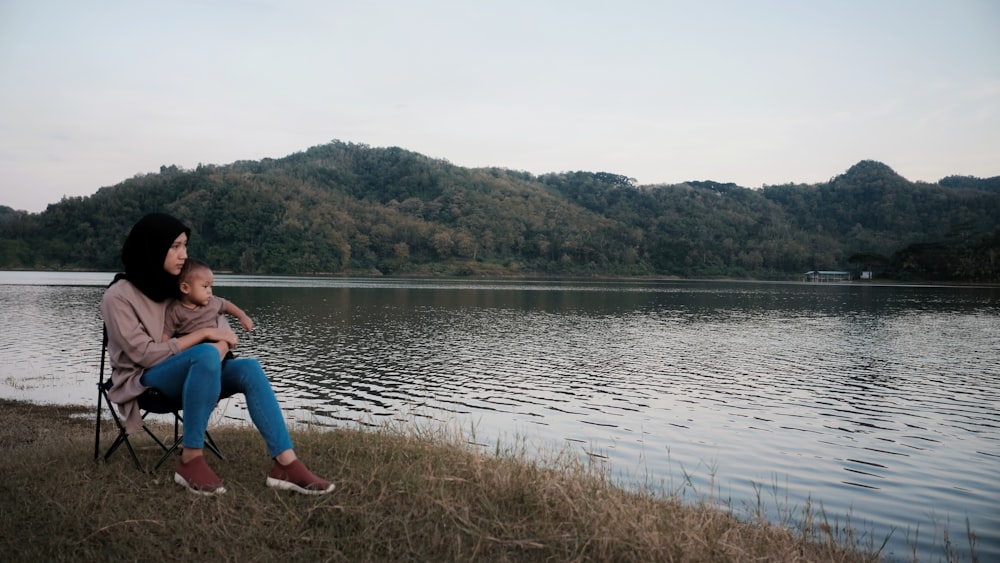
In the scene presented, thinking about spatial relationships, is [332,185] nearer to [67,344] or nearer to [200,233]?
[200,233]

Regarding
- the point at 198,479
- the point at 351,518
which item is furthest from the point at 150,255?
the point at 351,518

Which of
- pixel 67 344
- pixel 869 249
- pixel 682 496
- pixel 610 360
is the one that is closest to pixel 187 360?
pixel 682 496

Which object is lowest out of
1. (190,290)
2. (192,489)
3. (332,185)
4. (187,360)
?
(192,489)

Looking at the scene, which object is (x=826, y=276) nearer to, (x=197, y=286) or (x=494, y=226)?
(x=494, y=226)

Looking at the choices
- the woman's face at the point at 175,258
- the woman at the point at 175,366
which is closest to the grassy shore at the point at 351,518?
the woman at the point at 175,366

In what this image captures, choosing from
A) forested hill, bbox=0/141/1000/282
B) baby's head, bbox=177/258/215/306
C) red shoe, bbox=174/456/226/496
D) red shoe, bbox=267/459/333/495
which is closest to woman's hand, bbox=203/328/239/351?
baby's head, bbox=177/258/215/306

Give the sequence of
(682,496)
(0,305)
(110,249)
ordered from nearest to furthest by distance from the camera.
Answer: (682,496) → (0,305) → (110,249)

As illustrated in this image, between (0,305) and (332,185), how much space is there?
14237cm

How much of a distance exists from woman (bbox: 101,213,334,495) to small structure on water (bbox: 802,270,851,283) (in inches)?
5794

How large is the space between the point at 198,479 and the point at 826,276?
500ft

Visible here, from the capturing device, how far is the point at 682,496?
326 inches

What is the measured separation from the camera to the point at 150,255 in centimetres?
484

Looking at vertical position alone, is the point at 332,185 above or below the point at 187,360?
above

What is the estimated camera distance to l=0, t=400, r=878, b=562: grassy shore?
387cm
